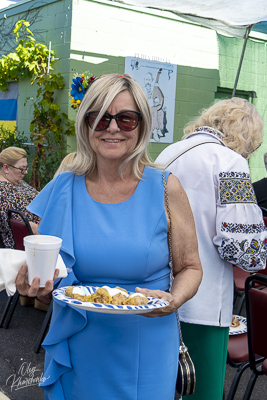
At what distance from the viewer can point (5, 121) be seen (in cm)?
815

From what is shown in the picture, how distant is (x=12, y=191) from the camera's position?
16.2ft

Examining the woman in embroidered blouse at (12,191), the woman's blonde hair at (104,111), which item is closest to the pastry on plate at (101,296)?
the woman's blonde hair at (104,111)

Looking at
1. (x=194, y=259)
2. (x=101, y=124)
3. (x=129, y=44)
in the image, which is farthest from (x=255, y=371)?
(x=129, y=44)

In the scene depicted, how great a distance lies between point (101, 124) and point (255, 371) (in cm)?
161

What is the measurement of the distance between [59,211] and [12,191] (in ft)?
10.7

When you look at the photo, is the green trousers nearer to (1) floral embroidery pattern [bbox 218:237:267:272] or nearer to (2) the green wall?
(1) floral embroidery pattern [bbox 218:237:267:272]

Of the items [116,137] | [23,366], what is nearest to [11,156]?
[23,366]

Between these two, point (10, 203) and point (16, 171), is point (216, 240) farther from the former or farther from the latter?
point (16, 171)

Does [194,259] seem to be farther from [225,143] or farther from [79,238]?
[225,143]

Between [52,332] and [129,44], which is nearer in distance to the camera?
[52,332]

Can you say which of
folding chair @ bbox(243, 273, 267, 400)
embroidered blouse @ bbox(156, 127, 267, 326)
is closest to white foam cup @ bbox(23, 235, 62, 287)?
embroidered blouse @ bbox(156, 127, 267, 326)

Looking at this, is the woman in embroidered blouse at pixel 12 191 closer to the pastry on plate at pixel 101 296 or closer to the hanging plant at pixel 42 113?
the hanging plant at pixel 42 113

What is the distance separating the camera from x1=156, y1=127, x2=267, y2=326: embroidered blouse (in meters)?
2.22

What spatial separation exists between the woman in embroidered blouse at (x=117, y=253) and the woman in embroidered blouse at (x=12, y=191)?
2.73m
